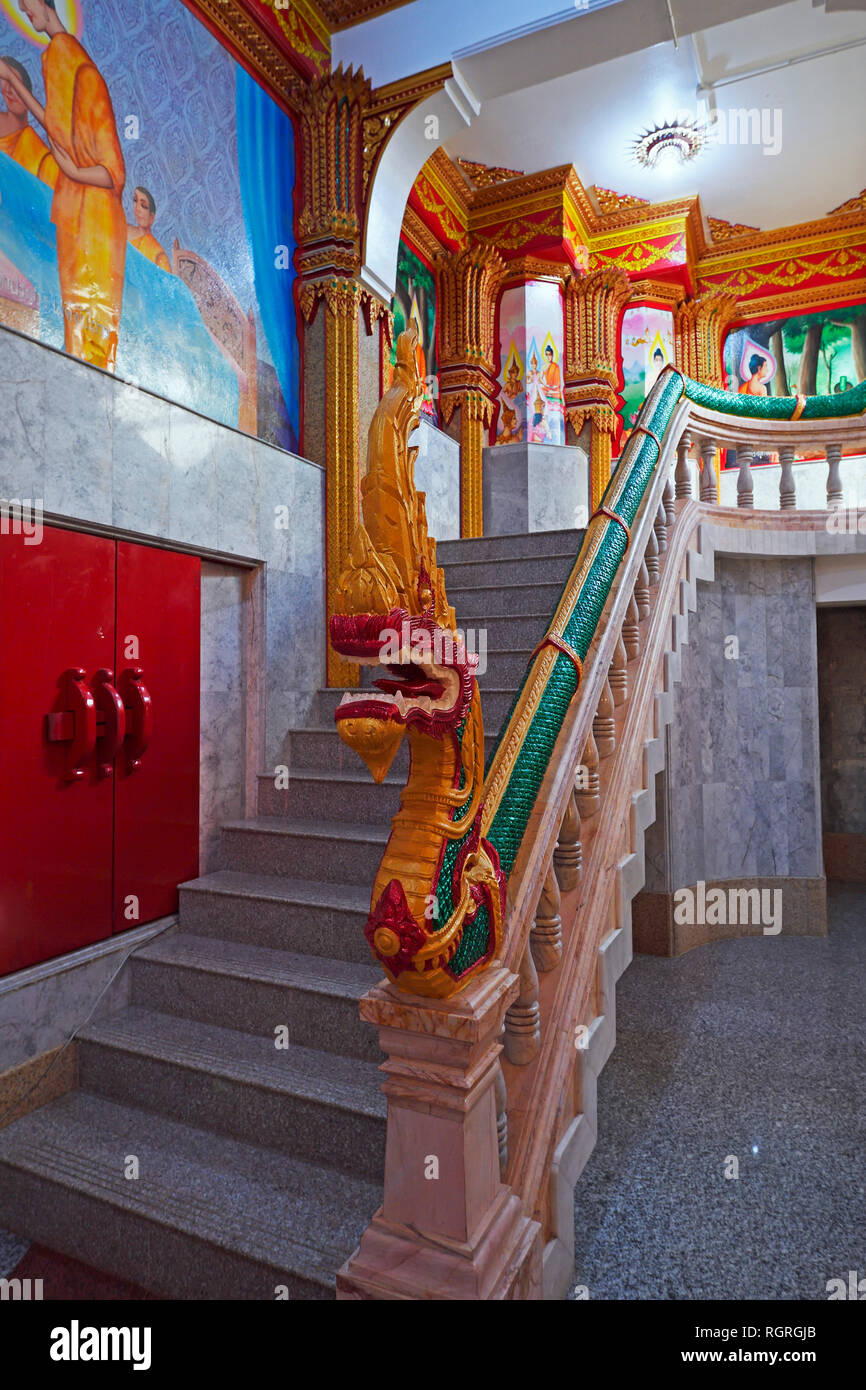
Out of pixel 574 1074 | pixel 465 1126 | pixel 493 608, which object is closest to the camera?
pixel 465 1126

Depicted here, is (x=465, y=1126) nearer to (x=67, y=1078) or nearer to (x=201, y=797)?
(x=67, y=1078)

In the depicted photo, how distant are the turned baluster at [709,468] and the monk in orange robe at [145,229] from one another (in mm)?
3484

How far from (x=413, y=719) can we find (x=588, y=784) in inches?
50.5

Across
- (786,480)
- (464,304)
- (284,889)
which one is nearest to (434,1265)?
(284,889)

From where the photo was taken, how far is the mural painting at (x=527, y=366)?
7.65 meters

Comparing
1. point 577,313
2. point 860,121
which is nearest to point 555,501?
point 577,313

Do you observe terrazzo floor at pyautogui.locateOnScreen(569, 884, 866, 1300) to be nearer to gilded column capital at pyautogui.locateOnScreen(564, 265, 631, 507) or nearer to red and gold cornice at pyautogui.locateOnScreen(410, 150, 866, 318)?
gilded column capital at pyautogui.locateOnScreen(564, 265, 631, 507)

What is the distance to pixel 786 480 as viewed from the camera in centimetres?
558

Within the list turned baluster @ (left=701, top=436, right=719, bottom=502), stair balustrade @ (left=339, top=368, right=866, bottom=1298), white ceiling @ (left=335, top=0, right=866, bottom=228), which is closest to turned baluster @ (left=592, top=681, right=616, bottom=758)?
stair balustrade @ (left=339, top=368, right=866, bottom=1298)

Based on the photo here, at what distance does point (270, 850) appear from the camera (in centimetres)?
349

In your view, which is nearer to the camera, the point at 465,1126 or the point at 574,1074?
the point at 465,1126

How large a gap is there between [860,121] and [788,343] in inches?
89.5

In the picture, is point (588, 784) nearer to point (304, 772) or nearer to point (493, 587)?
point (304, 772)

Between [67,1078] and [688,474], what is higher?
[688,474]
